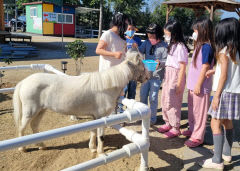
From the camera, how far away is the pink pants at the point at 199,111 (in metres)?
3.21

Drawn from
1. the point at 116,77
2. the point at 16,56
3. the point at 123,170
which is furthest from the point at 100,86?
the point at 16,56

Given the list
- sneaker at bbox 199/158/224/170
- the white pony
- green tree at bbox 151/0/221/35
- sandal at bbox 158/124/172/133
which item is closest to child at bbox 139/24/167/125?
sandal at bbox 158/124/172/133

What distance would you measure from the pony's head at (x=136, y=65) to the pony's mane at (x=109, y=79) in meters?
0.07

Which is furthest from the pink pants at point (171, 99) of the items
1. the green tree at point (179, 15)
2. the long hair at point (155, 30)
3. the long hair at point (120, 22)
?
the green tree at point (179, 15)

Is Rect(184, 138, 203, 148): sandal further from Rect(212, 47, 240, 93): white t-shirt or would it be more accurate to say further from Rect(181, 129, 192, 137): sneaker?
Rect(212, 47, 240, 93): white t-shirt

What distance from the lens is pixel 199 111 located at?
10.7 feet

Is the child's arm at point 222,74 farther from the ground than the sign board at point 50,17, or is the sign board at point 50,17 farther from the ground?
the sign board at point 50,17

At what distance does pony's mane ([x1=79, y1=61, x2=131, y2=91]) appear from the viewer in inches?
105

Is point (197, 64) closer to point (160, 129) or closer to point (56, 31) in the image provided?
point (160, 129)

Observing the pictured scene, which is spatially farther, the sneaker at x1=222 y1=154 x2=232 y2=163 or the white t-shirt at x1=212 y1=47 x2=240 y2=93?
the sneaker at x1=222 y1=154 x2=232 y2=163

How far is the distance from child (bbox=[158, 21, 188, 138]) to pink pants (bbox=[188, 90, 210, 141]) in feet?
0.89

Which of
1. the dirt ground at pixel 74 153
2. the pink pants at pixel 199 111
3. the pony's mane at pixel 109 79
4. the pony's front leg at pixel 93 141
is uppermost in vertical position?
the pony's mane at pixel 109 79

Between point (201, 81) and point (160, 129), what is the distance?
4.29 ft

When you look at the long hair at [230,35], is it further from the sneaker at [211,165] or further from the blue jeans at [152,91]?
the blue jeans at [152,91]
